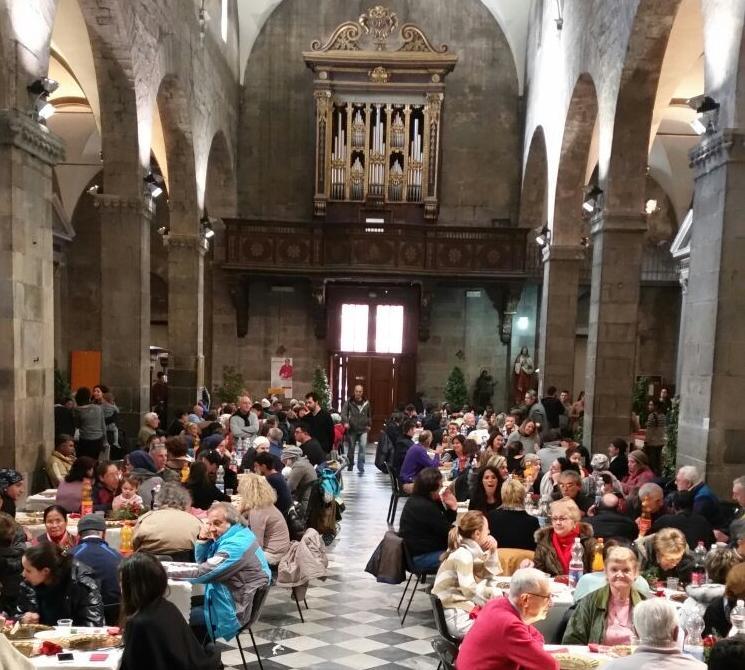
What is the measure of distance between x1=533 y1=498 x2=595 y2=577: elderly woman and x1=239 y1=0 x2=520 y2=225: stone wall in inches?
609

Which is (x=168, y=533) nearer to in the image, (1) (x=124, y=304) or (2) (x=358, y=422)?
(1) (x=124, y=304)

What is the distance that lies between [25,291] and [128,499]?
2377 millimetres

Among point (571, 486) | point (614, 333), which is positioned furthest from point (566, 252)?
point (571, 486)

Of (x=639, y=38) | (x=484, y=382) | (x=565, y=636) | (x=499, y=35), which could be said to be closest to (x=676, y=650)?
(x=565, y=636)

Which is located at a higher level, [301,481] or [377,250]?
[377,250]

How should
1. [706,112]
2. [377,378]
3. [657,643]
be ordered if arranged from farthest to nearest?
[377,378]
[706,112]
[657,643]

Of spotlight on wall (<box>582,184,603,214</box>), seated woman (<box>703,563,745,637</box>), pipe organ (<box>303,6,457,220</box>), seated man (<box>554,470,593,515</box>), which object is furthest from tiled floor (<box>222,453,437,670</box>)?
pipe organ (<box>303,6,457,220</box>)

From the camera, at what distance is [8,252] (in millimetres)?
7336

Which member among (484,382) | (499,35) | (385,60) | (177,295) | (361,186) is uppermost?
(499,35)

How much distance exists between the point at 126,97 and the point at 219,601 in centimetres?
838

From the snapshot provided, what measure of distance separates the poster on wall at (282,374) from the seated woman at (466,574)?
50.8ft

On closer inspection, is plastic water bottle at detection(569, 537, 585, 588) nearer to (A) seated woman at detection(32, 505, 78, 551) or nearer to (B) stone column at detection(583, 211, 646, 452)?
(A) seated woman at detection(32, 505, 78, 551)

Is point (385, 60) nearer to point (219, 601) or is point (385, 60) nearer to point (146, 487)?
point (146, 487)

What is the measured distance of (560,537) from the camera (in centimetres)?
Answer: 590
